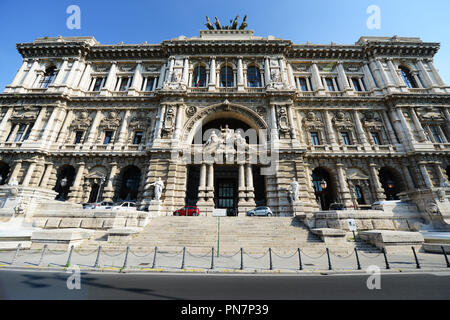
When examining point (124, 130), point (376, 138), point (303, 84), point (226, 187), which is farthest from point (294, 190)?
point (124, 130)

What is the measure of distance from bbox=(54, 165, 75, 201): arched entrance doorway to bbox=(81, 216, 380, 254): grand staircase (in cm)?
1282

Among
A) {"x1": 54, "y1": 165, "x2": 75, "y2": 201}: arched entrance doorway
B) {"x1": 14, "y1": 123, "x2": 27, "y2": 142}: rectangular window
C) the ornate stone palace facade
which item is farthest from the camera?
{"x1": 14, "y1": 123, "x2": 27, "y2": 142}: rectangular window

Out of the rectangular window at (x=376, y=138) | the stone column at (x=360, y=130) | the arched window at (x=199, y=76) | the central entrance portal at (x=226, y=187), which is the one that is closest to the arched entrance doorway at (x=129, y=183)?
the central entrance portal at (x=226, y=187)

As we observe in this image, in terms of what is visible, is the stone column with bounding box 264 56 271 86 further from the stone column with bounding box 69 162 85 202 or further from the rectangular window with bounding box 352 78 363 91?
the stone column with bounding box 69 162 85 202

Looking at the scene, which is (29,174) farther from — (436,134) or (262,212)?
(436,134)

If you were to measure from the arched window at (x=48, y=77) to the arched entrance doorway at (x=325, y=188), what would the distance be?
35729mm

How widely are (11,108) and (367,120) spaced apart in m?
42.8

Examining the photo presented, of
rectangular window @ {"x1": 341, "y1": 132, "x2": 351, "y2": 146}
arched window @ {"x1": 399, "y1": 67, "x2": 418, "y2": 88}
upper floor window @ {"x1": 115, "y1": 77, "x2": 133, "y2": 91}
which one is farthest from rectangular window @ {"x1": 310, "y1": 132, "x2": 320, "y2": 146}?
upper floor window @ {"x1": 115, "y1": 77, "x2": 133, "y2": 91}

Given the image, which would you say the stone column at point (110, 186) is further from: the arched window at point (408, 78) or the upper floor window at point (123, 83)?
the arched window at point (408, 78)

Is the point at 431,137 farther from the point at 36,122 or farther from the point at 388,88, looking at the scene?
the point at 36,122

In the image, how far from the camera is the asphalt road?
456 cm

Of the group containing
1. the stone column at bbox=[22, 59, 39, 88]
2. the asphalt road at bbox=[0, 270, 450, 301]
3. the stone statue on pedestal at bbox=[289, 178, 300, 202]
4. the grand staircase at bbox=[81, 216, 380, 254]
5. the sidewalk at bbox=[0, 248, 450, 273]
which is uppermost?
the stone column at bbox=[22, 59, 39, 88]
